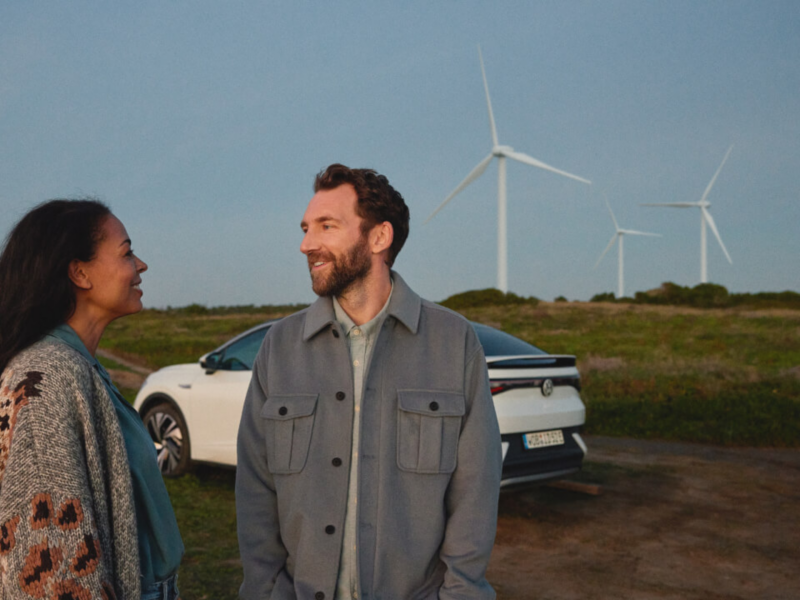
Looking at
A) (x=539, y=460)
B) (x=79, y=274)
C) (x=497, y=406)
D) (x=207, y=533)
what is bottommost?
(x=207, y=533)

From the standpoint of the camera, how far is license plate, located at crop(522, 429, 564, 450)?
5.74 m

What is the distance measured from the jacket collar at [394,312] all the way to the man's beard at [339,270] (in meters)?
0.05

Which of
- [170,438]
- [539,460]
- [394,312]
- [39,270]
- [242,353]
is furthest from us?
[170,438]

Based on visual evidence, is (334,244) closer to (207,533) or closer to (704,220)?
A: (207,533)

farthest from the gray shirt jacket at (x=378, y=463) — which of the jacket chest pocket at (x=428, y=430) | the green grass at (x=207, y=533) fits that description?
the green grass at (x=207, y=533)

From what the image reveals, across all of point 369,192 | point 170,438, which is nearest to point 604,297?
point 170,438

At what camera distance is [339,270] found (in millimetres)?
2367

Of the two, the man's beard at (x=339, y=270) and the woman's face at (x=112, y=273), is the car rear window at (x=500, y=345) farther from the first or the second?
the woman's face at (x=112, y=273)

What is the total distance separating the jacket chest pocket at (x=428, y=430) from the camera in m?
2.18

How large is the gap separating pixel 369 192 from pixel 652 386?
1240cm

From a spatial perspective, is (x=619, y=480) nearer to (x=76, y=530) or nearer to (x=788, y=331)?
(x=76, y=530)

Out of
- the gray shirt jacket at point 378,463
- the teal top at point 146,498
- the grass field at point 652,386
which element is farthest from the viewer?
the grass field at point 652,386

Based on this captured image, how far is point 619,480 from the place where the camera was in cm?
773

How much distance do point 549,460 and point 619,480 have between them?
228 centimetres
